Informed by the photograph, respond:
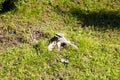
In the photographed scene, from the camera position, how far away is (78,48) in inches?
356

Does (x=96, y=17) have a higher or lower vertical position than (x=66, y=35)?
higher

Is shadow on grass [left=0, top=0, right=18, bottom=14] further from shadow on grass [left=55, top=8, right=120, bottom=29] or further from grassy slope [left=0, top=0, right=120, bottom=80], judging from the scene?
shadow on grass [left=55, top=8, right=120, bottom=29]

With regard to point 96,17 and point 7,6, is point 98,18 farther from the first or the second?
point 7,6

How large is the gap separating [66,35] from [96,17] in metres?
1.53

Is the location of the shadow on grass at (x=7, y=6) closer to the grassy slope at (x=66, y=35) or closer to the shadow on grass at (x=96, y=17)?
the grassy slope at (x=66, y=35)

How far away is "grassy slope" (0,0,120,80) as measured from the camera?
8.37 meters

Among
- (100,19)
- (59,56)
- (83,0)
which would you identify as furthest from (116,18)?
(59,56)

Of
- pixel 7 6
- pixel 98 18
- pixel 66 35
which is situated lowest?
pixel 66 35

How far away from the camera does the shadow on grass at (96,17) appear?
10.2 m

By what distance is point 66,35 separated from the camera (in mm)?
9508

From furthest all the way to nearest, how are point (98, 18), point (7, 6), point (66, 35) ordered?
1. point (98, 18)
2. point (7, 6)
3. point (66, 35)

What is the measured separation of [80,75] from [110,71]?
2.76ft

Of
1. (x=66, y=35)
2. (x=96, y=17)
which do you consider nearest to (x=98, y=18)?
(x=96, y=17)

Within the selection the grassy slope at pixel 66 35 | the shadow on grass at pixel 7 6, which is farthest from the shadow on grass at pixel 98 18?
the shadow on grass at pixel 7 6
